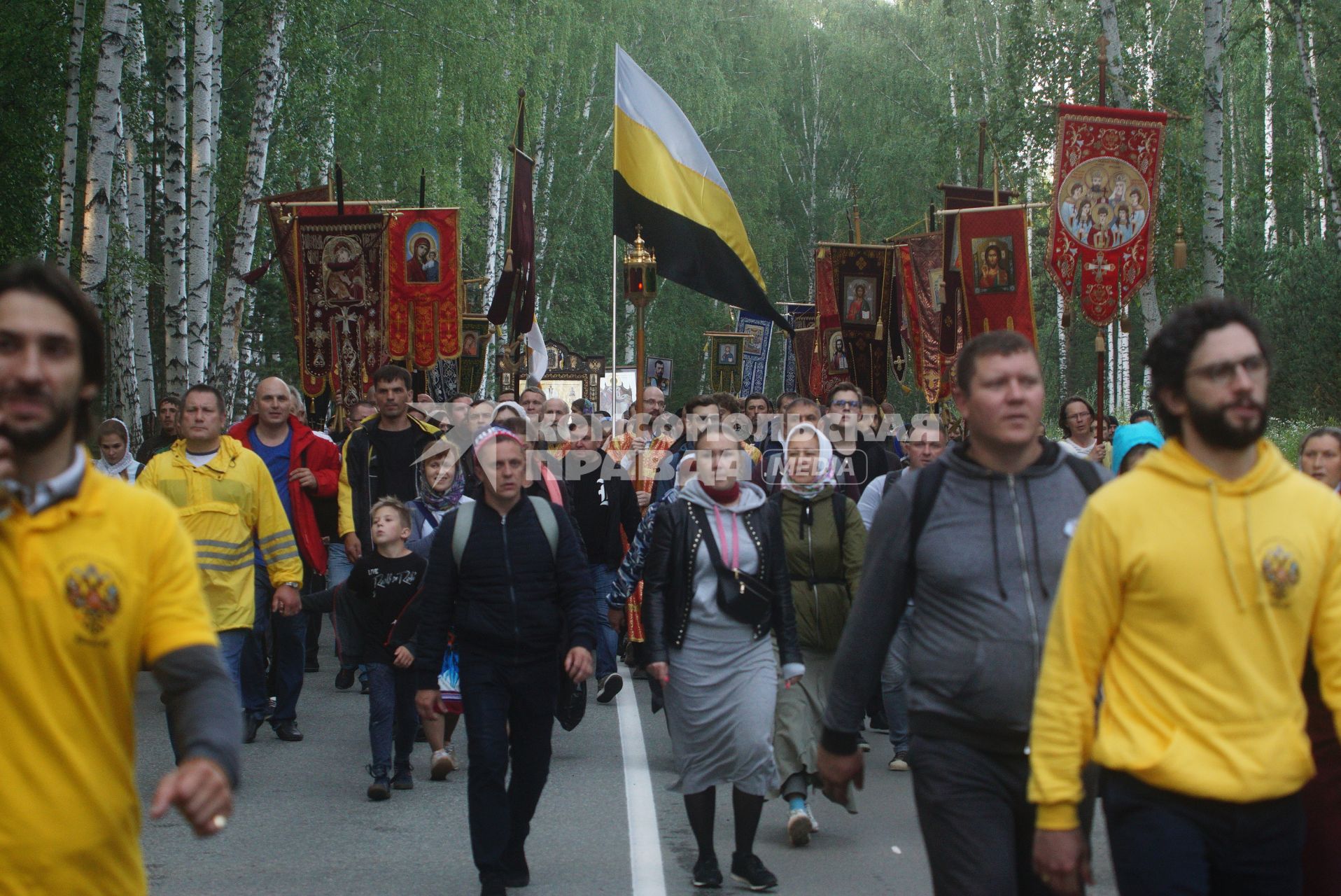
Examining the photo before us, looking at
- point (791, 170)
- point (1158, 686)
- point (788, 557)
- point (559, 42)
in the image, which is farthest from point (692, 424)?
point (791, 170)

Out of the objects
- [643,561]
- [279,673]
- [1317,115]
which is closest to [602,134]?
[1317,115]

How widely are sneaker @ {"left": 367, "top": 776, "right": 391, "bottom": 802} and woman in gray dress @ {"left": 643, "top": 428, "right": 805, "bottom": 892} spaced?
1890 millimetres

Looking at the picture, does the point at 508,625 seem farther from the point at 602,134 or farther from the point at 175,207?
the point at 602,134

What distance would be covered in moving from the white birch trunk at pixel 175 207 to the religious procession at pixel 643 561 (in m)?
0.05

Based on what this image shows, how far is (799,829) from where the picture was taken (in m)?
7.00

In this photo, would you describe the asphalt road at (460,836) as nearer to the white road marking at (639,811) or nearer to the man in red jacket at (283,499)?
the white road marking at (639,811)

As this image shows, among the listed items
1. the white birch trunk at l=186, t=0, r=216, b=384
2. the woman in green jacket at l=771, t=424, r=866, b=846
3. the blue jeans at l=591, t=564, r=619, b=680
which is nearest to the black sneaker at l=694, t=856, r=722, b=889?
the woman in green jacket at l=771, t=424, r=866, b=846

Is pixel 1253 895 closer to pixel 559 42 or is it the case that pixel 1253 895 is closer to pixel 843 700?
pixel 843 700

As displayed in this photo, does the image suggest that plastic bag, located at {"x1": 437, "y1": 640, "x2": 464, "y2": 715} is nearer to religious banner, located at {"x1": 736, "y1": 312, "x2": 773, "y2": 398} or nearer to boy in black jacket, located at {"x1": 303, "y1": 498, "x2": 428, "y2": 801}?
boy in black jacket, located at {"x1": 303, "y1": 498, "x2": 428, "y2": 801}

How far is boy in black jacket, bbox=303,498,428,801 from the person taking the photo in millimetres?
8164

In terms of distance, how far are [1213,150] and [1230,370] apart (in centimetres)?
1683

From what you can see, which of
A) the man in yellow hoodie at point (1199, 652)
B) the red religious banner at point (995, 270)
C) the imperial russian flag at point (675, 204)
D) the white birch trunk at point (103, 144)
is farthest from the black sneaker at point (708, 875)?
the white birch trunk at point (103, 144)

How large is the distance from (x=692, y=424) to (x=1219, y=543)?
8.38 meters

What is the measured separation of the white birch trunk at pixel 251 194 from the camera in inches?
782
